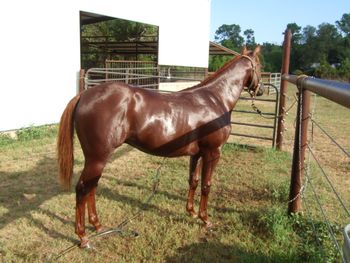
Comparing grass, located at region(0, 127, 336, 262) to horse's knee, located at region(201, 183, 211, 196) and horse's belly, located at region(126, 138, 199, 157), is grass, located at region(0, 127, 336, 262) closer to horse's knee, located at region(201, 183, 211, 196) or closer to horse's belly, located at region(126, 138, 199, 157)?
horse's knee, located at region(201, 183, 211, 196)

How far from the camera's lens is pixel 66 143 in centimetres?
307

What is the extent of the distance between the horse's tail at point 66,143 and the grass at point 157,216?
0.63 metres

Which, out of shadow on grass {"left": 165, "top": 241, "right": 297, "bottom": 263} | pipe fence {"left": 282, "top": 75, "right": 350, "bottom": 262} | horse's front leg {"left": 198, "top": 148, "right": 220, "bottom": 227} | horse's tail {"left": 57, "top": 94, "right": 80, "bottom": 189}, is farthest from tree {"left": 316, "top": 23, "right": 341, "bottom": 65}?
horse's tail {"left": 57, "top": 94, "right": 80, "bottom": 189}

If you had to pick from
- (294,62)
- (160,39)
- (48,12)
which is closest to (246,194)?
(48,12)

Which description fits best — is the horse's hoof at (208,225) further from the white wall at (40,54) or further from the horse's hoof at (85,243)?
the white wall at (40,54)

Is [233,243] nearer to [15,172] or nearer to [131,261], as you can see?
[131,261]

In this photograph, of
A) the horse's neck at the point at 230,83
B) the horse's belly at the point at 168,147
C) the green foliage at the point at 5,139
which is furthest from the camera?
the green foliage at the point at 5,139

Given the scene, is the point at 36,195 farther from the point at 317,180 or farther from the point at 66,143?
the point at 317,180

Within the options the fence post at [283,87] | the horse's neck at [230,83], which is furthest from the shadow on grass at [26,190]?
the fence post at [283,87]

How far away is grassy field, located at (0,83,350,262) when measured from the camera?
295cm

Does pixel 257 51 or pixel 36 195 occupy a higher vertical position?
pixel 257 51

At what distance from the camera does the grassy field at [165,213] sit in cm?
295

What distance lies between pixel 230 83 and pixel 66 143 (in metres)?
1.81

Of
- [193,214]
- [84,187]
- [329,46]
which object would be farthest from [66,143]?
[329,46]
